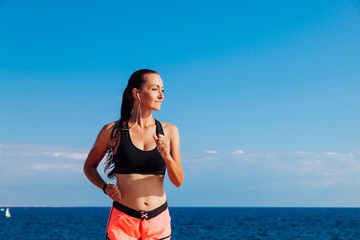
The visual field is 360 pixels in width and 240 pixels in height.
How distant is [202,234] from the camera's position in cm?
7375

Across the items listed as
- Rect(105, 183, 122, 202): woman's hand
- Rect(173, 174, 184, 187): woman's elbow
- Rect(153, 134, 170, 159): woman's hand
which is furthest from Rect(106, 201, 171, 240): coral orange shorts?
Rect(153, 134, 170, 159): woman's hand

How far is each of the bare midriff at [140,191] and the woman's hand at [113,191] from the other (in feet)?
0.26

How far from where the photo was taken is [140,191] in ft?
12.9

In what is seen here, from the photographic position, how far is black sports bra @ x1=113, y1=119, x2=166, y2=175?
154 inches

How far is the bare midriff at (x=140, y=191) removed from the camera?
12.9 ft

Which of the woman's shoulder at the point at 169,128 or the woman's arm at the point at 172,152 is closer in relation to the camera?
the woman's arm at the point at 172,152

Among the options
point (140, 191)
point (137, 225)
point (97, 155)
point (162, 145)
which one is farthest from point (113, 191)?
point (162, 145)

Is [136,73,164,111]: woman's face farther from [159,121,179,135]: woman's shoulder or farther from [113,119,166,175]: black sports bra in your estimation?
[113,119,166,175]: black sports bra

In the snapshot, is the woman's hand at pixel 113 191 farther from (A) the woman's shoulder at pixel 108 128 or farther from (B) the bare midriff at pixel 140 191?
(A) the woman's shoulder at pixel 108 128

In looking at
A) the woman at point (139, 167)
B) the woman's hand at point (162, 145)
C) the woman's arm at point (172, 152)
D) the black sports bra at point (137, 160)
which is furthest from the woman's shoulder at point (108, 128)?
the woman's hand at point (162, 145)

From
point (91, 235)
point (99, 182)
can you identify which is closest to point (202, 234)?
point (91, 235)

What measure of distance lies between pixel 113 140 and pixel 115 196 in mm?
479

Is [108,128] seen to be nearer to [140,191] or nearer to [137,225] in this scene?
[140,191]

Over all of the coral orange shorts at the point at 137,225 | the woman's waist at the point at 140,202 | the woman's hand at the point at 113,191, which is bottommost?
the coral orange shorts at the point at 137,225
